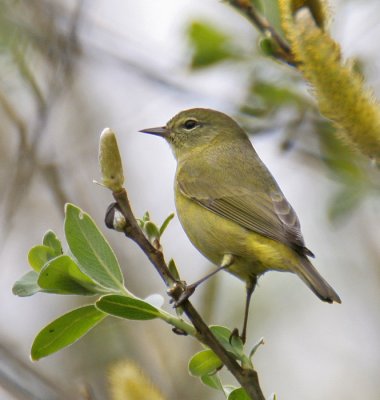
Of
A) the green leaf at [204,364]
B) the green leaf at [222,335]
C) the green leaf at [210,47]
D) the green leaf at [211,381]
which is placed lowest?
the green leaf at [211,381]

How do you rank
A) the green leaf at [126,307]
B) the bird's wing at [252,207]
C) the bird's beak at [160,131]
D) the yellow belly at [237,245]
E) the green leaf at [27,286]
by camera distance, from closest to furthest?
the green leaf at [126,307] → the green leaf at [27,286] → the yellow belly at [237,245] → the bird's wing at [252,207] → the bird's beak at [160,131]

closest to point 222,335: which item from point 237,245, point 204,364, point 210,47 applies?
point 204,364

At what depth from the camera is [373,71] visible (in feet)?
11.0

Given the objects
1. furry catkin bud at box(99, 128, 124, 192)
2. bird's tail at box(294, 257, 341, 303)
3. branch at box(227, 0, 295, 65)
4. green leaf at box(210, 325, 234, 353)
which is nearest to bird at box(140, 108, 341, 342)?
bird's tail at box(294, 257, 341, 303)

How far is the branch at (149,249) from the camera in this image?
6.23ft

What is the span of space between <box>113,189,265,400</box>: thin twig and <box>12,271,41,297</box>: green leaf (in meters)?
0.35

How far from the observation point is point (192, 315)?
2.12 metres

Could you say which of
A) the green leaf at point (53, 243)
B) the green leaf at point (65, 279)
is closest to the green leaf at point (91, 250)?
the green leaf at point (65, 279)

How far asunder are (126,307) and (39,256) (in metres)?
0.33

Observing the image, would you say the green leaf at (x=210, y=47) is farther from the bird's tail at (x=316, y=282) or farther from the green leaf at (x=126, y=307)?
the green leaf at (x=126, y=307)

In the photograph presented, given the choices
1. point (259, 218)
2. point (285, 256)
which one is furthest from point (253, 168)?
point (285, 256)

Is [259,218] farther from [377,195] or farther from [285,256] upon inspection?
[377,195]

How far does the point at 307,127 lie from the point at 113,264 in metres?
1.86

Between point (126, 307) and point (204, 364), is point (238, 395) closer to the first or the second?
point (204, 364)
